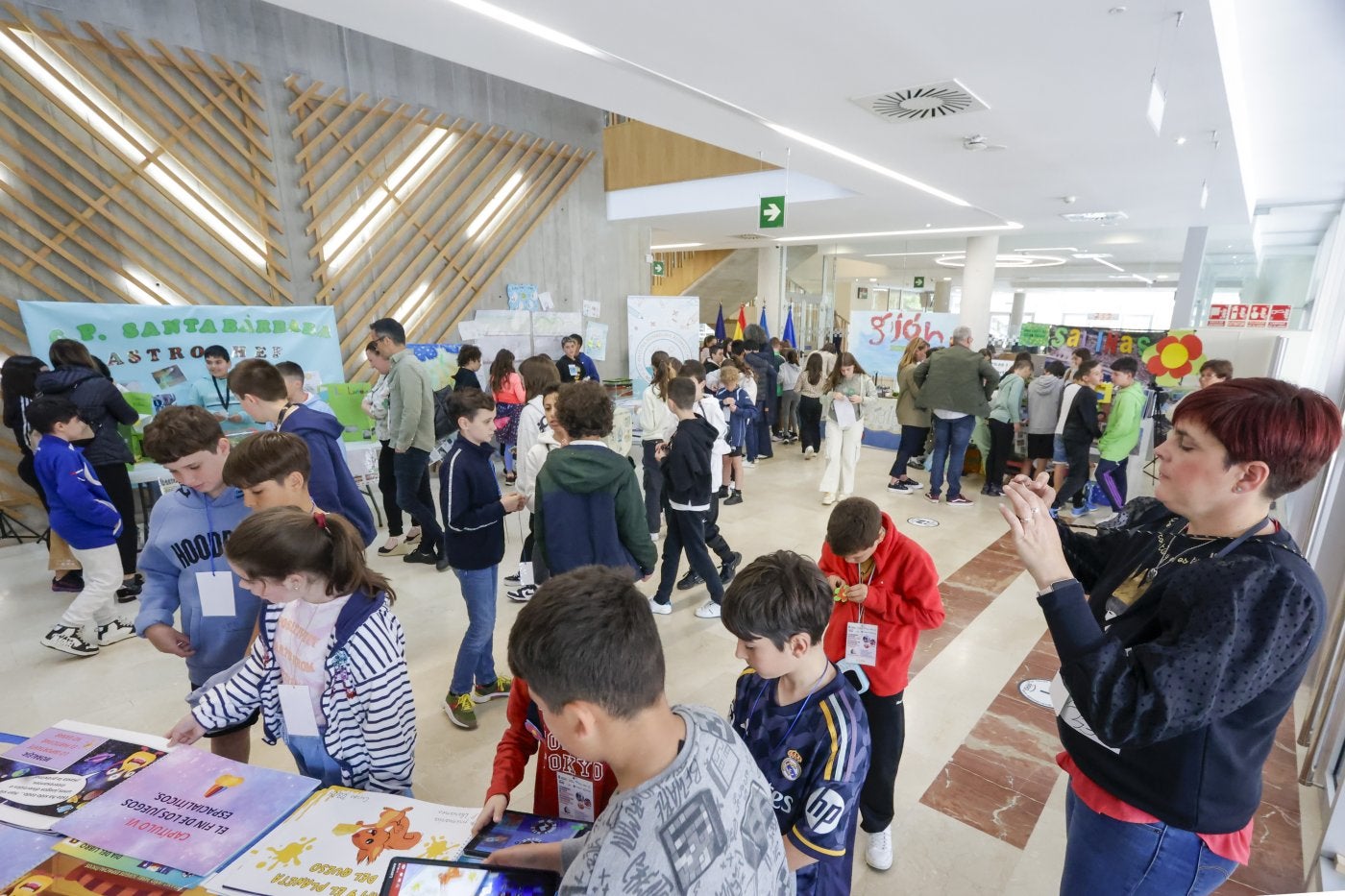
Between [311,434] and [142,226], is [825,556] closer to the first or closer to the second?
[311,434]

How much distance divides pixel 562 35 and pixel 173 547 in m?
2.76

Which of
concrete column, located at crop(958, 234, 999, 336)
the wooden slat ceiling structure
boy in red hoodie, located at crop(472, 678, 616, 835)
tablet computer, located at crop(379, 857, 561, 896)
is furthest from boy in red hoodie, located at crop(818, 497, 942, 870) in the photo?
concrete column, located at crop(958, 234, 999, 336)

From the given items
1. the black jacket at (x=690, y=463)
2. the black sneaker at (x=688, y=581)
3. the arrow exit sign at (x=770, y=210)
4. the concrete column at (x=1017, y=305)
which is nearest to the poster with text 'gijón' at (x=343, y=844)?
the black jacket at (x=690, y=463)

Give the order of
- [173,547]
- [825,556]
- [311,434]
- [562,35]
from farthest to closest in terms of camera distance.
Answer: [562,35]
[311,434]
[825,556]
[173,547]

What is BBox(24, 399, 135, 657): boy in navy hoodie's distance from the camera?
2977mm

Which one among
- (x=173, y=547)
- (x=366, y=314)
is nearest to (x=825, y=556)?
(x=173, y=547)

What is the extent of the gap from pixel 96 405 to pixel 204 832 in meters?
3.68

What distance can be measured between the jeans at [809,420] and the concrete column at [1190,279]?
5.27 meters

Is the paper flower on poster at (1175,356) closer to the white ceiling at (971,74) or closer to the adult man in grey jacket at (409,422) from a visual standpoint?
the white ceiling at (971,74)

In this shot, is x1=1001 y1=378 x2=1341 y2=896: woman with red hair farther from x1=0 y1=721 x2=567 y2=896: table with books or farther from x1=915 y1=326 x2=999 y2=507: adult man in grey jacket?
x1=915 y1=326 x2=999 y2=507: adult man in grey jacket

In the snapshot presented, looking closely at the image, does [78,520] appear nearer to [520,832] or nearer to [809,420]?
[520,832]

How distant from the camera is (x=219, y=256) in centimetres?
552

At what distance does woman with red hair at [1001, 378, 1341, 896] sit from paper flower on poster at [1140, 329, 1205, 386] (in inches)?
193

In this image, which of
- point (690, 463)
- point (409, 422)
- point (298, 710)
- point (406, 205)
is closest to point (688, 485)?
point (690, 463)
